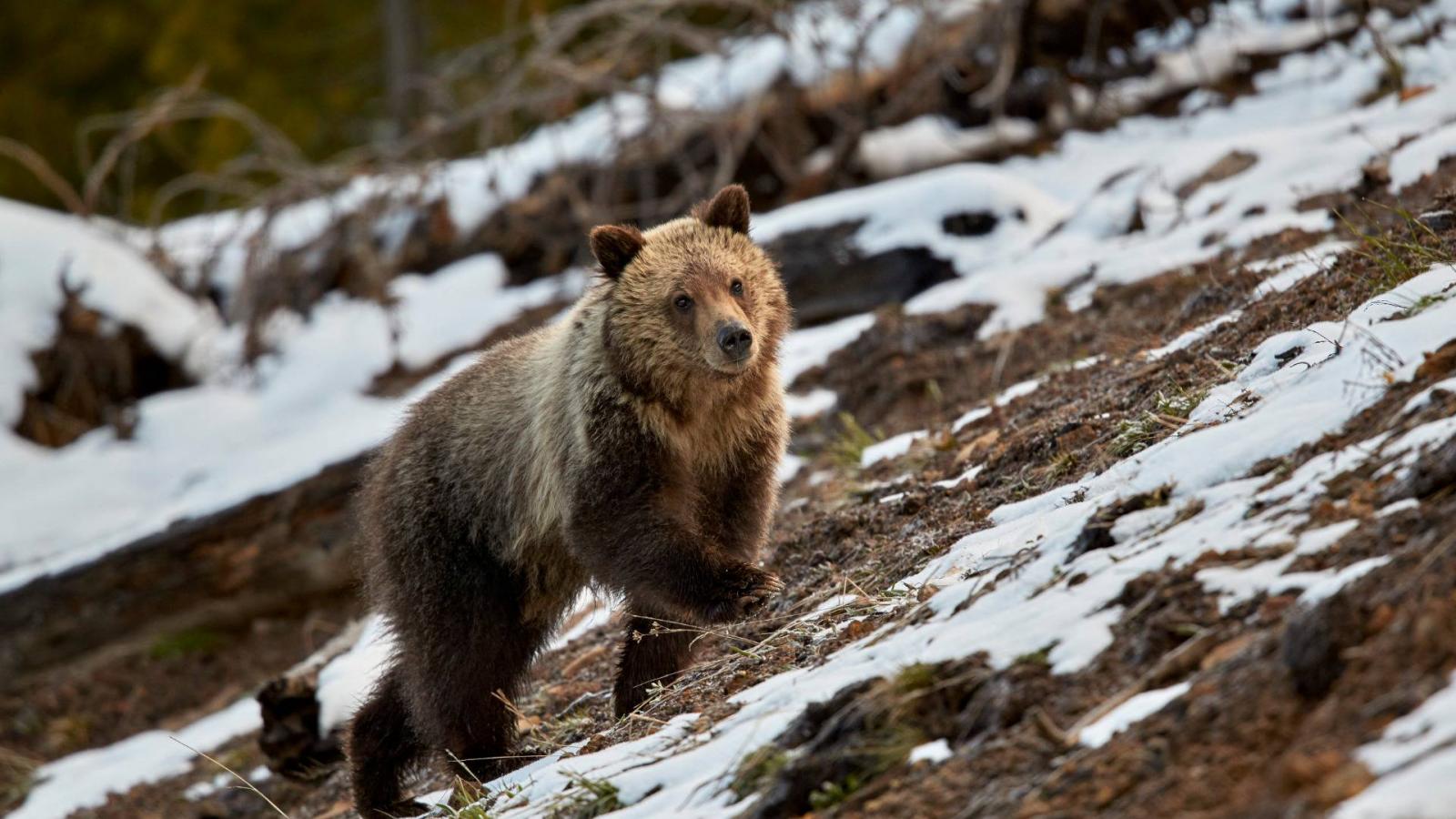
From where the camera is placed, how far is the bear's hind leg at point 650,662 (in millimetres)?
5430

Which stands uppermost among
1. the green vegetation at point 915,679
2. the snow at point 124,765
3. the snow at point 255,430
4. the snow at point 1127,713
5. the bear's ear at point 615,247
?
the bear's ear at point 615,247

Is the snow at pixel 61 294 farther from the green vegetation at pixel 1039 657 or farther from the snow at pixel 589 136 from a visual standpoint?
the green vegetation at pixel 1039 657

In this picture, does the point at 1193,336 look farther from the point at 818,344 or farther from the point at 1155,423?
the point at 818,344

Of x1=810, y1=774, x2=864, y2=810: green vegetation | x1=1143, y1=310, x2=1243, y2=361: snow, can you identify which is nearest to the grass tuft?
x1=810, y1=774, x2=864, y2=810: green vegetation

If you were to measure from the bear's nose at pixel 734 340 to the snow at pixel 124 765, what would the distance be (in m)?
4.57

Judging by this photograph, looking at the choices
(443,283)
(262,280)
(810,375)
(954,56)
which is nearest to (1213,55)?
(954,56)

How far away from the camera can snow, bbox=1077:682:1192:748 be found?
3039 mm

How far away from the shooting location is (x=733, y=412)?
5.61 meters

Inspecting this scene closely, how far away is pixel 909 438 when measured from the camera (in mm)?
7789

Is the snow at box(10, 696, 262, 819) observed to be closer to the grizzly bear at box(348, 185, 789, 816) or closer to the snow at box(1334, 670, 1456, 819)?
the grizzly bear at box(348, 185, 789, 816)

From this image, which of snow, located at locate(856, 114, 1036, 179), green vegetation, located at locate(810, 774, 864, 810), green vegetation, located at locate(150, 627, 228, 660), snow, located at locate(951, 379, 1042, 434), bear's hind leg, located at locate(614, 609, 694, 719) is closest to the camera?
green vegetation, located at locate(810, 774, 864, 810)

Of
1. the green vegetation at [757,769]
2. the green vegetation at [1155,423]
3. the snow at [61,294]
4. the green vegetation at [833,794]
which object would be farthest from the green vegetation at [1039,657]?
the snow at [61,294]

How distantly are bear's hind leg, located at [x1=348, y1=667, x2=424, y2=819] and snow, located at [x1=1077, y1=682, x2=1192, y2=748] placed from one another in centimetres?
368

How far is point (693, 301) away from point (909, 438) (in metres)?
2.52
